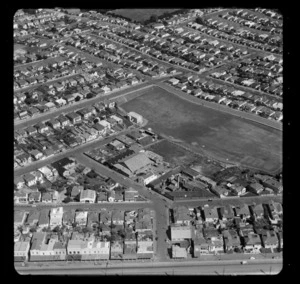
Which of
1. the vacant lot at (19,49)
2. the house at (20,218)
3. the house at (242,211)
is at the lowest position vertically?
the vacant lot at (19,49)

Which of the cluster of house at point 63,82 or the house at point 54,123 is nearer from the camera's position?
the house at point 54,123

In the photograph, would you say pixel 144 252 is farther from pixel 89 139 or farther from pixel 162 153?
pixel 89 139

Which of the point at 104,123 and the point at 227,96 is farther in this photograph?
the point at 227,96

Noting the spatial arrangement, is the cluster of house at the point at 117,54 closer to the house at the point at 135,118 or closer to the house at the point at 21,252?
the house at the point at 135,118

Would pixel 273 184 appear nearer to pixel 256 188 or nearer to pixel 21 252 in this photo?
pixel 256 188

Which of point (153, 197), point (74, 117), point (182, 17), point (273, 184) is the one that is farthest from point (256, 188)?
point (182, 17)

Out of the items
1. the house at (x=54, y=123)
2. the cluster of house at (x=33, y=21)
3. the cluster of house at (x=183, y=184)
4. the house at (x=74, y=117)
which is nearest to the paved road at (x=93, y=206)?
the cluster of house at (x=183, y=184)

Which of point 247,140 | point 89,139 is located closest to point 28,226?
point 89,139

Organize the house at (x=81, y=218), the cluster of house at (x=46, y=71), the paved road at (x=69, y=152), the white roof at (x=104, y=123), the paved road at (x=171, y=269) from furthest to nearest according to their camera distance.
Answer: the cluster of house at (x=46, y=71) → the white roof at (x=104, y=123) → the paved road at (x=69, y=152) → the house at (x=81, y=218) → the paved road at (x=171, y=269)
